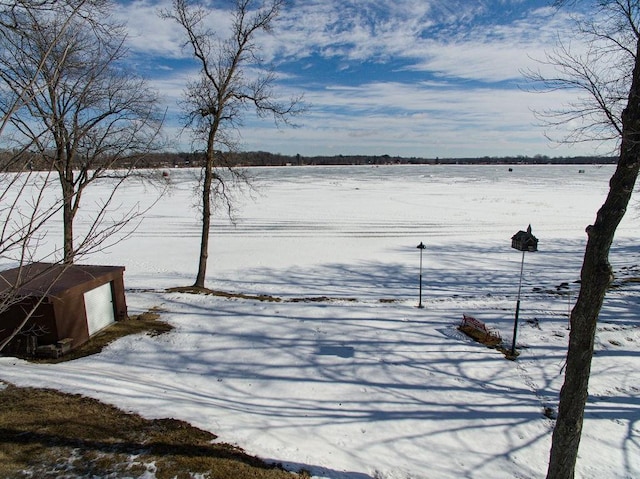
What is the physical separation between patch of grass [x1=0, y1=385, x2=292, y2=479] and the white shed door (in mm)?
4181

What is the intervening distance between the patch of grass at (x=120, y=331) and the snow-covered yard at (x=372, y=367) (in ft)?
1.18

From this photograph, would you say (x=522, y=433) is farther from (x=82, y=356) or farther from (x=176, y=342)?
(x=82, y=356)

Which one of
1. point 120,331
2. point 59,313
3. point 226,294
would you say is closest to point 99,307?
point 120,331

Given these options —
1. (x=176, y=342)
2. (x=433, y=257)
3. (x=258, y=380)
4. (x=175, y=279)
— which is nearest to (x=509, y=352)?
(x=258, y=380)

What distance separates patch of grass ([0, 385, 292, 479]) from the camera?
4.89 meters

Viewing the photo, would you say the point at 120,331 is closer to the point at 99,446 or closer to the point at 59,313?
the point at 59,313

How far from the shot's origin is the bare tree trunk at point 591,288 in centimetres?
395

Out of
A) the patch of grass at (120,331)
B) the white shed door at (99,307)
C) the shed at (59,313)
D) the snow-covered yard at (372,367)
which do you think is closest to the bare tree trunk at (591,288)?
the snow-covered yard at (372,367)

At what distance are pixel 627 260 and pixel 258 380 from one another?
21587 millimetres

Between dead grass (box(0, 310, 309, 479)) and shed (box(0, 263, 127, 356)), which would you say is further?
shed (box(0, 263, 127, 356))

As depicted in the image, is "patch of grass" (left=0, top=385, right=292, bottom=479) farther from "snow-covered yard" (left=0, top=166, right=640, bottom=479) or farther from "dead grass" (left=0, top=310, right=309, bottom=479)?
"snow-covered yard" (left=0, top=166, right=640, bottom=479)

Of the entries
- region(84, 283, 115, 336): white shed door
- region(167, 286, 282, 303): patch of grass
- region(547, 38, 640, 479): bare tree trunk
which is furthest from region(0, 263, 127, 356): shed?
region(547, 38, 640, 479): bare tree trunk

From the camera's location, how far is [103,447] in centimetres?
531

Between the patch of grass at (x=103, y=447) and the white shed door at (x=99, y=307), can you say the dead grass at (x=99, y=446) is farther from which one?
the white shed door at (x=99, y=307)
